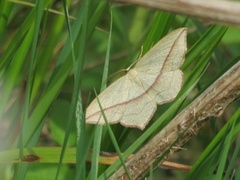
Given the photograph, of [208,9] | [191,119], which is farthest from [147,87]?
[208,9]

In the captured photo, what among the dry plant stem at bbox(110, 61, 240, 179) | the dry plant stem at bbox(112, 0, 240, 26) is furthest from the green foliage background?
the dry plant stem at bbox(112, 0, 240, 26)

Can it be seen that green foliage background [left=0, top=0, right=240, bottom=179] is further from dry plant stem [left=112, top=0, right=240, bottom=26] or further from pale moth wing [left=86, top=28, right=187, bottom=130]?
dry plant stem [left=112, top=0, right=240, bottom=26]

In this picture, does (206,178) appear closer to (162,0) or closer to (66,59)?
(66,59)

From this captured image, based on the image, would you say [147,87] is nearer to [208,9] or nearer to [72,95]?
[72,95]

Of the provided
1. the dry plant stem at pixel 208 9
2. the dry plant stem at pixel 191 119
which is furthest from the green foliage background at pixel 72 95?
the dry plant stem at pixel 208 9

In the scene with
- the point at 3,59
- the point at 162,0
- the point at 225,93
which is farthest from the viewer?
the point at 3,59

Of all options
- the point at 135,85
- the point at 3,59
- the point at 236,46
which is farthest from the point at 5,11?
the point at 236,46
